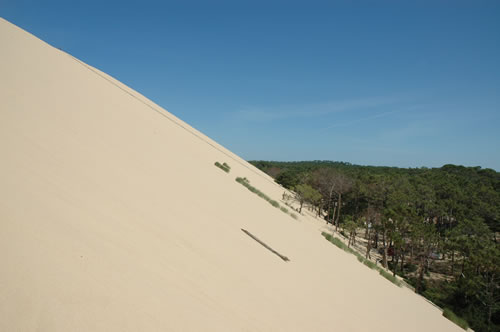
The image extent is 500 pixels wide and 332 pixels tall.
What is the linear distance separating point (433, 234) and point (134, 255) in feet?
95.7

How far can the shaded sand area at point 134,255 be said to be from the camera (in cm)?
205

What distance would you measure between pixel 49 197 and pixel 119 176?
1.91 m

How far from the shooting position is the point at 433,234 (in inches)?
947

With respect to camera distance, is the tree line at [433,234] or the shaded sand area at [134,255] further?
the tree line at [433,234]

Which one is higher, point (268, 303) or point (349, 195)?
point (349, 195)

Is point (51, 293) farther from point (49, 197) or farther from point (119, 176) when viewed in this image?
point (119, 176)

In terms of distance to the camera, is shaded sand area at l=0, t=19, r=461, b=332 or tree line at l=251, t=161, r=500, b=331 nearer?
shaded sand area at l=0, t=19, r=461, b=332

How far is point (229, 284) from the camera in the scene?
3.31m

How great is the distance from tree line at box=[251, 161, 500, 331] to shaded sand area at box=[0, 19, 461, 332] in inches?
684

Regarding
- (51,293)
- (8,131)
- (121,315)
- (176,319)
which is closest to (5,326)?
(51,293)

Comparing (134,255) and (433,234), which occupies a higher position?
(433,234)

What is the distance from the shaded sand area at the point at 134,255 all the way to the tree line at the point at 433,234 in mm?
17382

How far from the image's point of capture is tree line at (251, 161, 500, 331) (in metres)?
17.6

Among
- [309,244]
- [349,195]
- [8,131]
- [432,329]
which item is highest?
[349,195]
